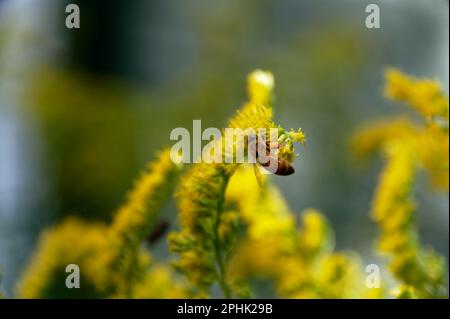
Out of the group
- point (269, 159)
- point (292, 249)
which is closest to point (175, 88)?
point (292, 249)

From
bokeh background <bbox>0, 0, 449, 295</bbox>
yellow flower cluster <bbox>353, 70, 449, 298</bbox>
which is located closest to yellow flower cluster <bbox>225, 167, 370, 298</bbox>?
yellow flower cluster <bbox>353, 70, 449, 298</bbox>

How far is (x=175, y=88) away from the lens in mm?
1275

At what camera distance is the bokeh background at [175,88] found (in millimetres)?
868

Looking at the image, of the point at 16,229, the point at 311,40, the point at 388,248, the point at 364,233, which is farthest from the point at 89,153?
the point at 388,248

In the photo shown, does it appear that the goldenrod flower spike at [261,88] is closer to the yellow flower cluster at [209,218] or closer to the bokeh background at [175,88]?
Answer: the yellow flower cluster at [209,218]

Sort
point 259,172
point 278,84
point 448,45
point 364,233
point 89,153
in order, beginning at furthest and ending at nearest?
point 278,84, point 89,153, point 364,233, point 448,45, point 259,172

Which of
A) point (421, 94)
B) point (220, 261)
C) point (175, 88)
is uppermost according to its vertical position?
Result: point (175, 88)

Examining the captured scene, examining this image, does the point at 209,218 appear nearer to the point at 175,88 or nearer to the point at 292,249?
the point at 292,249

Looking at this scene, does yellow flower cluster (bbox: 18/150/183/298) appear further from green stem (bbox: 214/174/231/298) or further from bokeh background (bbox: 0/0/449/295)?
bokeh background (bbox: 0/0/449/295)

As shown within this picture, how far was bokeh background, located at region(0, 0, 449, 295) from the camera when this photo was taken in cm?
87

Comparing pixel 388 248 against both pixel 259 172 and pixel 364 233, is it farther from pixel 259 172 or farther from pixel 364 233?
pixel 364 233

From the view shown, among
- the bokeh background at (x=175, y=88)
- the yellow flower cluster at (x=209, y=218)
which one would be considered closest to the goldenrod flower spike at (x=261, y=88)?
the yellow flower cluster at (x=209, y=218)

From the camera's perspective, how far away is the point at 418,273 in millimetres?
432

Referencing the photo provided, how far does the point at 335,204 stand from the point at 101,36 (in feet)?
1.58
